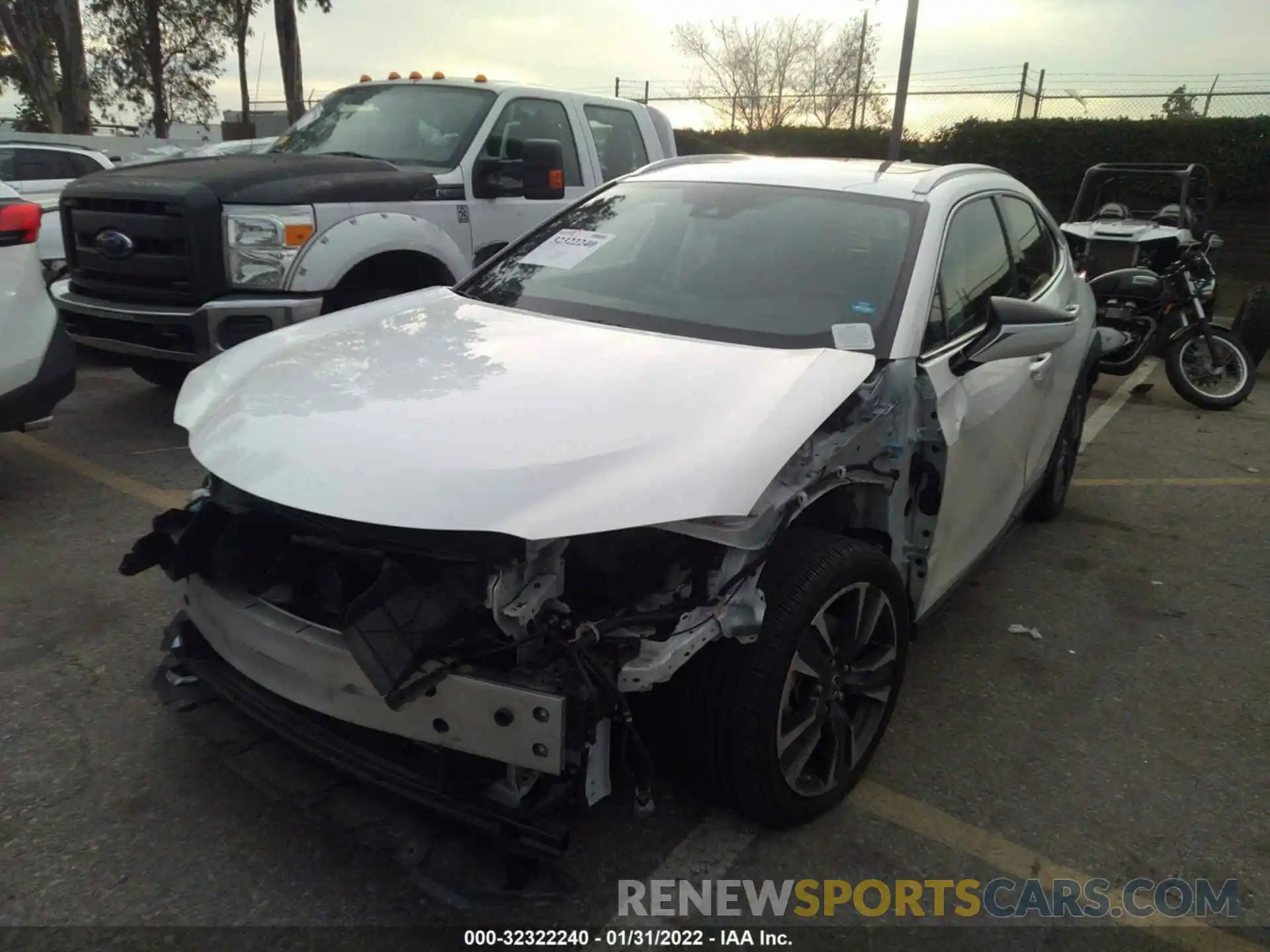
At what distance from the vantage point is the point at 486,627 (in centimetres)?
225

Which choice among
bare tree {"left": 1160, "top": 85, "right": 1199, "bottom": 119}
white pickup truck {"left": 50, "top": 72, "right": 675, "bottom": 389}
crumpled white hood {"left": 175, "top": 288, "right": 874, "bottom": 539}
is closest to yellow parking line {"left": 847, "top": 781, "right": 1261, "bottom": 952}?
crumpled white hood {"left": 175, "top": 288, "right": 874, "bottom": 539}

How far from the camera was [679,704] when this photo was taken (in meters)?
2.50

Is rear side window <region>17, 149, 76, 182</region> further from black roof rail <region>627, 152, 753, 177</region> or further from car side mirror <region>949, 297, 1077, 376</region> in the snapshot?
car side mirror <region>949, 297, 1077, 376</region>

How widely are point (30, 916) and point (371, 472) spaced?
4.34ft

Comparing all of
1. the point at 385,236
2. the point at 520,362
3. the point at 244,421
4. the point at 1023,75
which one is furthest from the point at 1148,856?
the point at 1023,75

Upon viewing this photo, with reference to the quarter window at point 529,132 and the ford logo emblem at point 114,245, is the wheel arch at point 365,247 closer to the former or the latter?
the quarter window at point 529,132

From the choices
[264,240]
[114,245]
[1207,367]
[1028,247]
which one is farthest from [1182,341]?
[114,245]

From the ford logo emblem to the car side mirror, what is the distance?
473 cm

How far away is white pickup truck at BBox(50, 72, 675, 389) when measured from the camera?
17.8ft

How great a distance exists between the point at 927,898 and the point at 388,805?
4.54 ft

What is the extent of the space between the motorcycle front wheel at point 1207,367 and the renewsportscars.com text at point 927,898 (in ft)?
21.6

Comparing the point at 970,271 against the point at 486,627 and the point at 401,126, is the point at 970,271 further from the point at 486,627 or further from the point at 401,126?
the point at 401,126

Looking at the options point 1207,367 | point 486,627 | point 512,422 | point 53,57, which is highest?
point 53,57

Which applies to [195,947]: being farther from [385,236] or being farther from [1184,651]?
[385,236]
